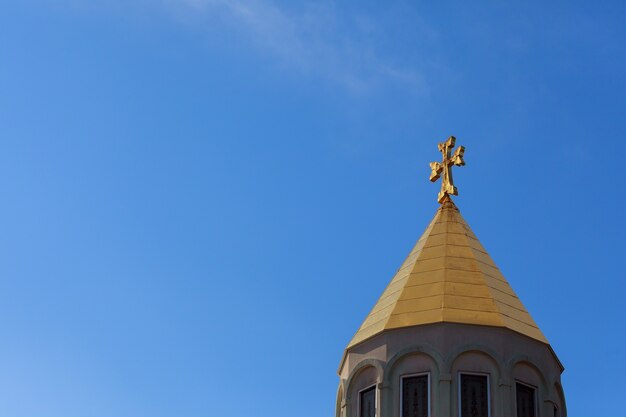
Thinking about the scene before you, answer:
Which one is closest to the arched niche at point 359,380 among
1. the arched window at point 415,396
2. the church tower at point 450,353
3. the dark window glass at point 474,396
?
the church tower at point 450,353

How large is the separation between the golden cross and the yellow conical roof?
4.73ft

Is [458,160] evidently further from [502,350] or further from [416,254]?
[502,350]

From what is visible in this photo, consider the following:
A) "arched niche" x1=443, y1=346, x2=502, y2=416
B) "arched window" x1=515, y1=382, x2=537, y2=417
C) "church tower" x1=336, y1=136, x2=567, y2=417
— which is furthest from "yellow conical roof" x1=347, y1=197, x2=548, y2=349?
"arched window" x1=515, y1=382, x2=537, y2=417

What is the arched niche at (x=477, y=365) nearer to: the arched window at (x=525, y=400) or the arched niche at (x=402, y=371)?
the arched niche at (x=402, y=371)

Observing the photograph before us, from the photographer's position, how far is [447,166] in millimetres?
41500

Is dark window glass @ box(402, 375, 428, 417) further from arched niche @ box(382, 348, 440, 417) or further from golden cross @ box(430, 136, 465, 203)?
golden cross @ box(430, 136, 465, 203)

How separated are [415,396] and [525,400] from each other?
293cm

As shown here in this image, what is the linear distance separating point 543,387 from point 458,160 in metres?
8.40

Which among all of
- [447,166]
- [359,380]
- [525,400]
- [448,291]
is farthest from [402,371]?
[447,166]

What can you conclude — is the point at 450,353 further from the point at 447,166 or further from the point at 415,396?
the point at 447,166

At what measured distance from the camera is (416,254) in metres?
38.8

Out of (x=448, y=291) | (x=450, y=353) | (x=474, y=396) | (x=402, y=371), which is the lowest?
(x=474, y=396)

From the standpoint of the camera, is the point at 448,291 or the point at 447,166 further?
the point at 447,166

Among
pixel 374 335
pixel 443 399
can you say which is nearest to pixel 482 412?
pixel 443 399
